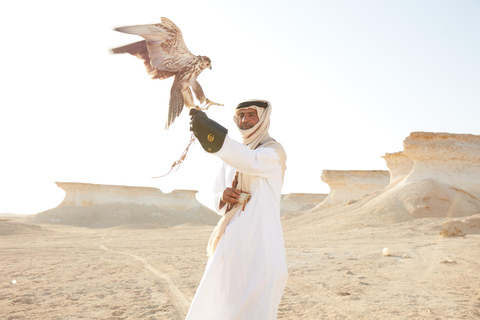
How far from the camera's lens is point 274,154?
250cm

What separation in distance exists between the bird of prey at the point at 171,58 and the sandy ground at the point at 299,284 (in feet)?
10.0

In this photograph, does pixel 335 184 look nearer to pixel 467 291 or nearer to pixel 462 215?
pixel 462 215

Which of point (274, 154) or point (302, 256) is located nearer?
point (274, 154)

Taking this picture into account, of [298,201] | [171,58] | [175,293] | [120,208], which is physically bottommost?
[120,208]

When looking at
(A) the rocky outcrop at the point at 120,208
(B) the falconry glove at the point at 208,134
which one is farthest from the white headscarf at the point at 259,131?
(A) the rocky outcrop at the point at 120,208

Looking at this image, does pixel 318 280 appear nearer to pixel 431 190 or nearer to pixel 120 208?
pixel 431 190

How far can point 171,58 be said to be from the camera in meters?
2.49

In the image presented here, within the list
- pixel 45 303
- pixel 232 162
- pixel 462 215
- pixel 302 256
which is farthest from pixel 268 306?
pixel 462 215

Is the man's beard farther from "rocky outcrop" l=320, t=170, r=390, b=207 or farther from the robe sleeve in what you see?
"rocky outcrop" l=320, t=170, r=390, b=207

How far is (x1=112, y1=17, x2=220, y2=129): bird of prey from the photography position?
8.02 feet

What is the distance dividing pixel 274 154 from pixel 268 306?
0.95 metres

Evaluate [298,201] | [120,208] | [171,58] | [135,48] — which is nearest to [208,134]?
[171,58]

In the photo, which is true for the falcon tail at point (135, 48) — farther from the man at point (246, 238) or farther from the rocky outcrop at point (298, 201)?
the rocky outcrop at point (298, 201)

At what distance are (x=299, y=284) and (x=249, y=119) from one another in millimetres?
4322
